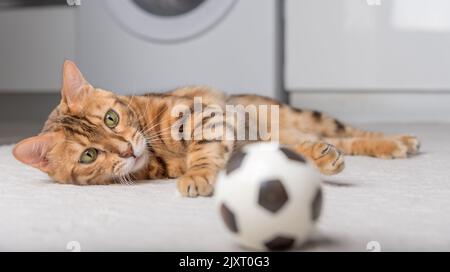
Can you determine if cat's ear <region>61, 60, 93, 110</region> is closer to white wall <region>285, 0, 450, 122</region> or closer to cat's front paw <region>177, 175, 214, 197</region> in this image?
cat's front paw <region>177, 175, 214, 197</region>

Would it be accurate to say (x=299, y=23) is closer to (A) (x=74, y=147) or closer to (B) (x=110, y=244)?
(A) (x=74, y=147)

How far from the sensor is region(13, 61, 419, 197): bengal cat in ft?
4.16

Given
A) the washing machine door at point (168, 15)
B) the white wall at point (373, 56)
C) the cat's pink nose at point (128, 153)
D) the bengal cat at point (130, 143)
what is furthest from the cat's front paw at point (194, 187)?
the white wall at point (373, 56)

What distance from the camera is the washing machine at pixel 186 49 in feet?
8.66

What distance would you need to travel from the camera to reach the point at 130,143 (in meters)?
1.30

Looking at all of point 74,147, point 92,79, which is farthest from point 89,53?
point 74,147

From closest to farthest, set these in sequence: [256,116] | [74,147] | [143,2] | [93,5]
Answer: [74,147] < [256,116] < [143,2] < [93,5]

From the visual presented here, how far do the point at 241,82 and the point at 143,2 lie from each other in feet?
1.95

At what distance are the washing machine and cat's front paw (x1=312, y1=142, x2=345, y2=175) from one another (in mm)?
1476

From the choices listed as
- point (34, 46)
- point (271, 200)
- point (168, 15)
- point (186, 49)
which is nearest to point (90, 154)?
point (271, 200)

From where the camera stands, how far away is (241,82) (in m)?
2.79

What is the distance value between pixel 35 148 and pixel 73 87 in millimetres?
170

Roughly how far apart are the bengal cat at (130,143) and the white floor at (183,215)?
0.16 feet

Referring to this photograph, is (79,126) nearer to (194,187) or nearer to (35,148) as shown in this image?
(35,148)
